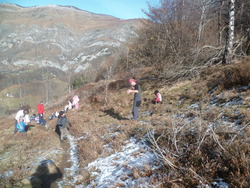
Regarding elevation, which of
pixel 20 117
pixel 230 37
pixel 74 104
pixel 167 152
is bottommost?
pixel 74 104

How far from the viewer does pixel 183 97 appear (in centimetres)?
797

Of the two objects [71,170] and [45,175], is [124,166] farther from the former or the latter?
[45,175]

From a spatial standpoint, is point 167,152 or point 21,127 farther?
point 21,127

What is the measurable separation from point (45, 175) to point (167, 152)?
133 inches

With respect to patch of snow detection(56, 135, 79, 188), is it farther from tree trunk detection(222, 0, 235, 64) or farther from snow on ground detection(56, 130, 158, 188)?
tree trunk detection(222, 0, 235, 64)

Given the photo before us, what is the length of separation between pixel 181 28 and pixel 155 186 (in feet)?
46.3

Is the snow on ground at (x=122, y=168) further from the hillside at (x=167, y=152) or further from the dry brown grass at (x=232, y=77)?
the dry brown grass at (x=232, y=77)

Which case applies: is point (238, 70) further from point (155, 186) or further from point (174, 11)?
point (174, 11)

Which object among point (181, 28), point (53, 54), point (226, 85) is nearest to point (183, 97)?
point (226, 85)

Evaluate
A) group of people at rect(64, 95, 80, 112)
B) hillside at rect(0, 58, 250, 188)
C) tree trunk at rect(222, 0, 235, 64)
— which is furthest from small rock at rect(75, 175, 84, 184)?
group of people at rect(64, 95, 80, 112)

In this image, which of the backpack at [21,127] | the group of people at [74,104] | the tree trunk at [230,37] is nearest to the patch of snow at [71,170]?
the backpack at [21,127]

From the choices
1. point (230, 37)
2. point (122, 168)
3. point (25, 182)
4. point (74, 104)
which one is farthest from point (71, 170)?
point (74, 104)

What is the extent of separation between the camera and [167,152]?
11.1 ft

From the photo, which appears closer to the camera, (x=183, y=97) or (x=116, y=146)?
(x=116, y=146)
